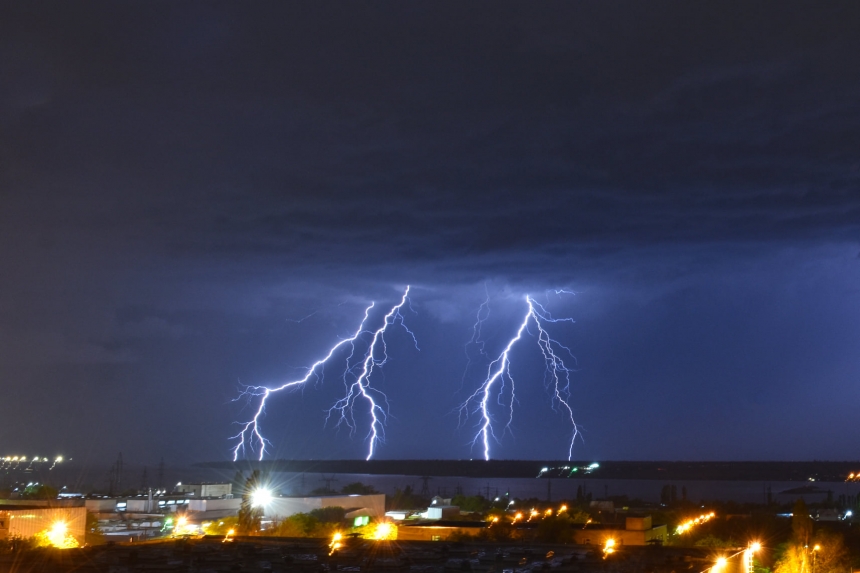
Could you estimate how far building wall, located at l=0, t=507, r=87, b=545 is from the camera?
27047 mm

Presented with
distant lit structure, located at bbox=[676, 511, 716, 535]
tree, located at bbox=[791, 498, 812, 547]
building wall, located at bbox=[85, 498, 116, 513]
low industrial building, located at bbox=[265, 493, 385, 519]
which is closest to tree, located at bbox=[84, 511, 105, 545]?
low industrial building, located at bbox=[265, 493, 385, 519]

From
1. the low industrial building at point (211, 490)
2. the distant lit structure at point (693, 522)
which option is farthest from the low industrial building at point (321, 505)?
the distant lit structure at point (693, 522)

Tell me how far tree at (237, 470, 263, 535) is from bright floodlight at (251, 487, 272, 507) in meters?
0.17

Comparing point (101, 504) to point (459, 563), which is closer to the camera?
point (459, 563)

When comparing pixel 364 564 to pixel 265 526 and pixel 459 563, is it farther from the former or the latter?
pixel 265 526

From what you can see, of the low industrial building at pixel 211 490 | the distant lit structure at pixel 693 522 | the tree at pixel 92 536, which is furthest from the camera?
the low industrial building at pixel 211 490

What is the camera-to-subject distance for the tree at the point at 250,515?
36.2 m

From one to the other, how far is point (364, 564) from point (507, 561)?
11.4 feet

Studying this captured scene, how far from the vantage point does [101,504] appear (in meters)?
48.6

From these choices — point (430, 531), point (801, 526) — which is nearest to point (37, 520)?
point (430, 531)

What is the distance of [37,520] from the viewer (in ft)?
92.5

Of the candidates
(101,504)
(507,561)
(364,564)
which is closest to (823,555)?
(507,561)

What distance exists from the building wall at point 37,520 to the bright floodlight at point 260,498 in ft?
41.4

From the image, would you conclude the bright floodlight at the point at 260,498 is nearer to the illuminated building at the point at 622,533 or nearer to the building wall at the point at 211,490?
the building wall at the point at 211,490
